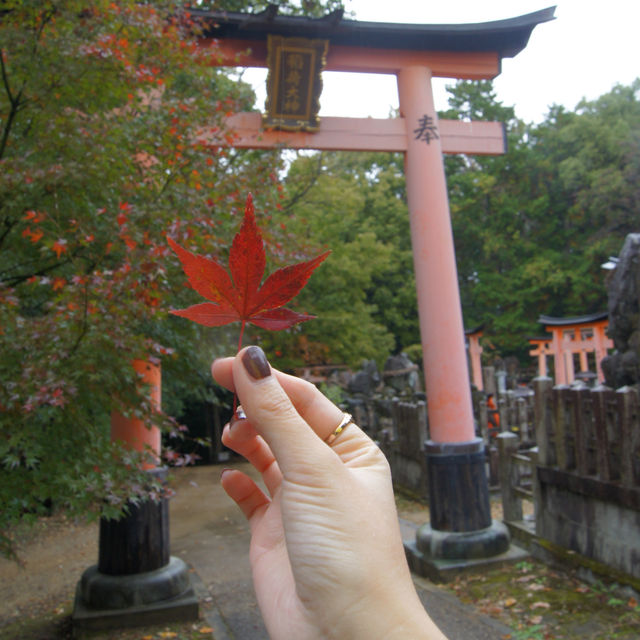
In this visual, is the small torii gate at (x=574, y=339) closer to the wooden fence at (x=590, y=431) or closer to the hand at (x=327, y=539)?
the wooden fence at (x=590, y=431)

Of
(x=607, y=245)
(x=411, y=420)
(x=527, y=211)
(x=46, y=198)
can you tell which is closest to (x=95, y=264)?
(x=46, y=198)

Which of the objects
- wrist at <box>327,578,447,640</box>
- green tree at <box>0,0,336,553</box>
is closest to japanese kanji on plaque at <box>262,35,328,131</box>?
green tree at <box>0,0,336,553</box>

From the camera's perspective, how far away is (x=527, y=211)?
22.9m

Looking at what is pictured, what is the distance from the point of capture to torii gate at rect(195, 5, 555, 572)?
541 centimetres

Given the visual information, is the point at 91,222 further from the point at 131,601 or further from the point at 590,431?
the point at 590,431

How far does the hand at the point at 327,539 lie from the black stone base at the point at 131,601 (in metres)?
3.78

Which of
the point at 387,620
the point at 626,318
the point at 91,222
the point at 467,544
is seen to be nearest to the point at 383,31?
the point at 91,222

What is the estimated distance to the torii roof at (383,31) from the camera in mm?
5305

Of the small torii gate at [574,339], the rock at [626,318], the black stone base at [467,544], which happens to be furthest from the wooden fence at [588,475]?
the small torii gate at [574,339]

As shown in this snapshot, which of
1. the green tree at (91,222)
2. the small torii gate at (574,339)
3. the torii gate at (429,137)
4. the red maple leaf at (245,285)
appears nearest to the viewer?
the red maple leaf at (245,285)

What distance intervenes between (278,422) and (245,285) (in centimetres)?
26

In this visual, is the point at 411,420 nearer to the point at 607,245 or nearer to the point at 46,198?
the point at 46,198

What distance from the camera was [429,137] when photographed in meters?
5.81

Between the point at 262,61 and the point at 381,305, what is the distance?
1318 cm
